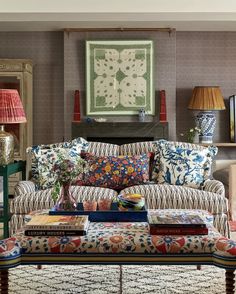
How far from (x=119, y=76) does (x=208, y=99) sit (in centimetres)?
123

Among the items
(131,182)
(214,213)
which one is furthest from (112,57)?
(214,213)

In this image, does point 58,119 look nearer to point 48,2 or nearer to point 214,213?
point 48,2

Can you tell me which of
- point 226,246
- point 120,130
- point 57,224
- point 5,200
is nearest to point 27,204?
point 5,200

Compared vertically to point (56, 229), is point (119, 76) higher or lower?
higher

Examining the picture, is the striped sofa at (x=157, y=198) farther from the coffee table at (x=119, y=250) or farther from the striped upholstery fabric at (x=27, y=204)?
the coffee table at (x=119, y=250)

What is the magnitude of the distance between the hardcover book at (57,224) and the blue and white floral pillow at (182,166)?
1825 mm

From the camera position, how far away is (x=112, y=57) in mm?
7250

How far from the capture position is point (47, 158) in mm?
4684

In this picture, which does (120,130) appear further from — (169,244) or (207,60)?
(169,244)

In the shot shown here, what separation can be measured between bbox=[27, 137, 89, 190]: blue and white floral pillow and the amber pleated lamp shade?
2.59m

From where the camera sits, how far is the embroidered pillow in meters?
4.62

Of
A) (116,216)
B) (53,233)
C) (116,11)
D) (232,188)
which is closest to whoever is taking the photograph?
(53,233)

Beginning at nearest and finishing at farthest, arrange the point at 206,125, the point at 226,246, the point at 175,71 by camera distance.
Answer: the point at 226,246
the point at 206,125
the point at 175,71

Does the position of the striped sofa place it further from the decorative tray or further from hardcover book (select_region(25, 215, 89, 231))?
hardcover book (select_region(25, 215, 89, 231))
